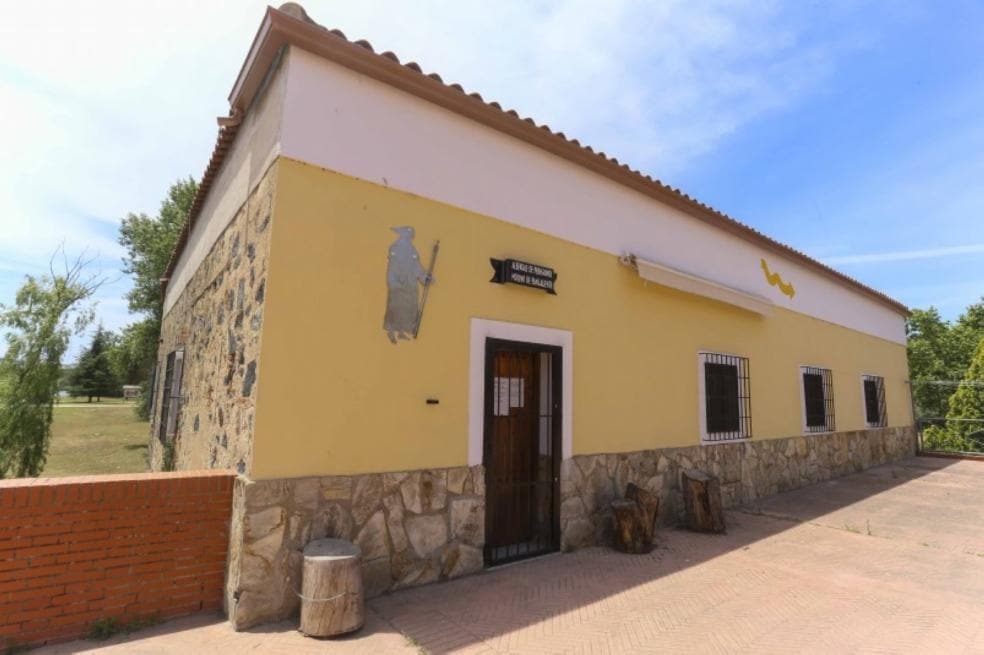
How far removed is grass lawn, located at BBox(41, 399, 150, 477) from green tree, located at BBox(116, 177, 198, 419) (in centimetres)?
211

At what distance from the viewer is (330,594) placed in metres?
3.34

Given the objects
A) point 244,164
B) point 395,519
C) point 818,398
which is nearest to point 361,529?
point 395,519

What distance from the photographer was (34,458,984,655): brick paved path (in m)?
3.32

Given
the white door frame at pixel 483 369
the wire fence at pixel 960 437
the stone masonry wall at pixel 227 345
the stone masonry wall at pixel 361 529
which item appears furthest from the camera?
the wire fence at pixel 960 437

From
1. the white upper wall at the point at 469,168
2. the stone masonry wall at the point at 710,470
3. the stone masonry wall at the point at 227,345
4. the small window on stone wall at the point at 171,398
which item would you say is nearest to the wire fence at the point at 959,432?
the stone masonry wall at the point at 710,470

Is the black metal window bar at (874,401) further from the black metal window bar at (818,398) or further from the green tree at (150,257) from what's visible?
the green tree at (150,257)

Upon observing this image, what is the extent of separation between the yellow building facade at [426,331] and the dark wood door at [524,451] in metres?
0.03

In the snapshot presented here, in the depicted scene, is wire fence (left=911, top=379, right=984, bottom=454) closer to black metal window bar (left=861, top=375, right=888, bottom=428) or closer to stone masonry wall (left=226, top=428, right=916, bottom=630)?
black metal window bar (left=861, top=375, right=888, bottom=428)

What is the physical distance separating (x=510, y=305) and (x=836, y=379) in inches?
379

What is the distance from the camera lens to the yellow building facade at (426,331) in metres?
3.87

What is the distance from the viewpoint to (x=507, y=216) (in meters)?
5.32

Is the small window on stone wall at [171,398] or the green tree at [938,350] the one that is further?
the green tree at [938,350]

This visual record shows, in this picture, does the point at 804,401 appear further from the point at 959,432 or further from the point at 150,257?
the point at 150,257

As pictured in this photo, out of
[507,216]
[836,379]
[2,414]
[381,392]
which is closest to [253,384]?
[381,392]
